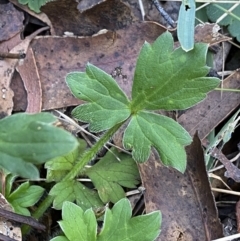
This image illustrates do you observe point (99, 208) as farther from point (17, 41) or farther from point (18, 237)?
point (17, 41)

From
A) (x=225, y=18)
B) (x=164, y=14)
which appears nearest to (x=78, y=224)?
(x=164, y=14)

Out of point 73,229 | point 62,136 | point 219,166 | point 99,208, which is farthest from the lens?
point 219,166

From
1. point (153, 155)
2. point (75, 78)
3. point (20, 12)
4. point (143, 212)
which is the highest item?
point (20, 12)

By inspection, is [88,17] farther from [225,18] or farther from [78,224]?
[78,224]

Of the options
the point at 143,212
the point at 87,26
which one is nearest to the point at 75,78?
the point at 87,26

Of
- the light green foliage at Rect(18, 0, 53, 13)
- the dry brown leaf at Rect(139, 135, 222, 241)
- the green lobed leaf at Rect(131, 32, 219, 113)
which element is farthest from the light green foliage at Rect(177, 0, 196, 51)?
the light green foliage at Rect(18, 0, 53, 13)

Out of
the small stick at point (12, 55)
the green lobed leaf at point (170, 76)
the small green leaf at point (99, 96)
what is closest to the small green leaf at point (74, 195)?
the small green leaf at point (99, 96)

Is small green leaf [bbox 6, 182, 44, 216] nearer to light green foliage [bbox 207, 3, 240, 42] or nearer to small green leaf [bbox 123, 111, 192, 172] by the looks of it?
small green leaf [bbox 123, 111, 192, 172]
